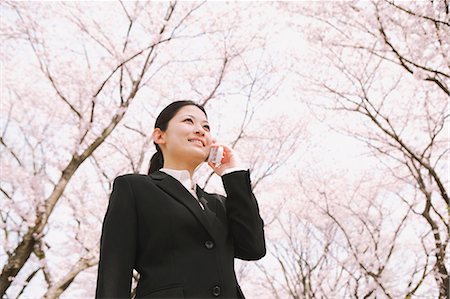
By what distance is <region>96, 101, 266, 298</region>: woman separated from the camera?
1.66 meters

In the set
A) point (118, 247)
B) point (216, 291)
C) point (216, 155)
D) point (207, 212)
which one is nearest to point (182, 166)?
point (216, 155)

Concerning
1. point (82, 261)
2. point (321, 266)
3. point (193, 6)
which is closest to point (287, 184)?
point (321, 266)

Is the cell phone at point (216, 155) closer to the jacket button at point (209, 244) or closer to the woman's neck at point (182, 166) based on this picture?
the woman's neck at point (182, 166)

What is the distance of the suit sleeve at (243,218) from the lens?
1.90 meters

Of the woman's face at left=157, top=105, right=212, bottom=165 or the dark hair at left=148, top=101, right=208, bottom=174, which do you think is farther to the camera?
the dark hair at left=148, top=101, right=208, bottom=174

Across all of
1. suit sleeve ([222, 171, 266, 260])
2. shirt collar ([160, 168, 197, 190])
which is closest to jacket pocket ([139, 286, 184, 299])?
suit sleeve ([222, 171, 266, 260])

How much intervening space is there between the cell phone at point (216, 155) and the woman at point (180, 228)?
0.07 ft

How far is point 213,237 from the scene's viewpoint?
5.83 feet

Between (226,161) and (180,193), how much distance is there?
0.30 m

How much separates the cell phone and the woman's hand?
0.02 meters

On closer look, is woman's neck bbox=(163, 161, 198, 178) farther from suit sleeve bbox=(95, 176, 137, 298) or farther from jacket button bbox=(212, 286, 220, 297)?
jacket button bbox=(212, 286, 220, 297)

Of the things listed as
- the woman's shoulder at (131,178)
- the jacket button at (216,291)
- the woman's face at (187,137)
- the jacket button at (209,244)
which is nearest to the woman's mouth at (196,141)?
the woman's face at (187,137)

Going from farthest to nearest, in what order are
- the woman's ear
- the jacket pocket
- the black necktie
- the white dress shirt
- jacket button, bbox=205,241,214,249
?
the woman's ear < the white dress shirt < the black necktie < jacket button, bbox=205,241,214,249 < the jacket pocket

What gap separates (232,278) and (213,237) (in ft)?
0.55
